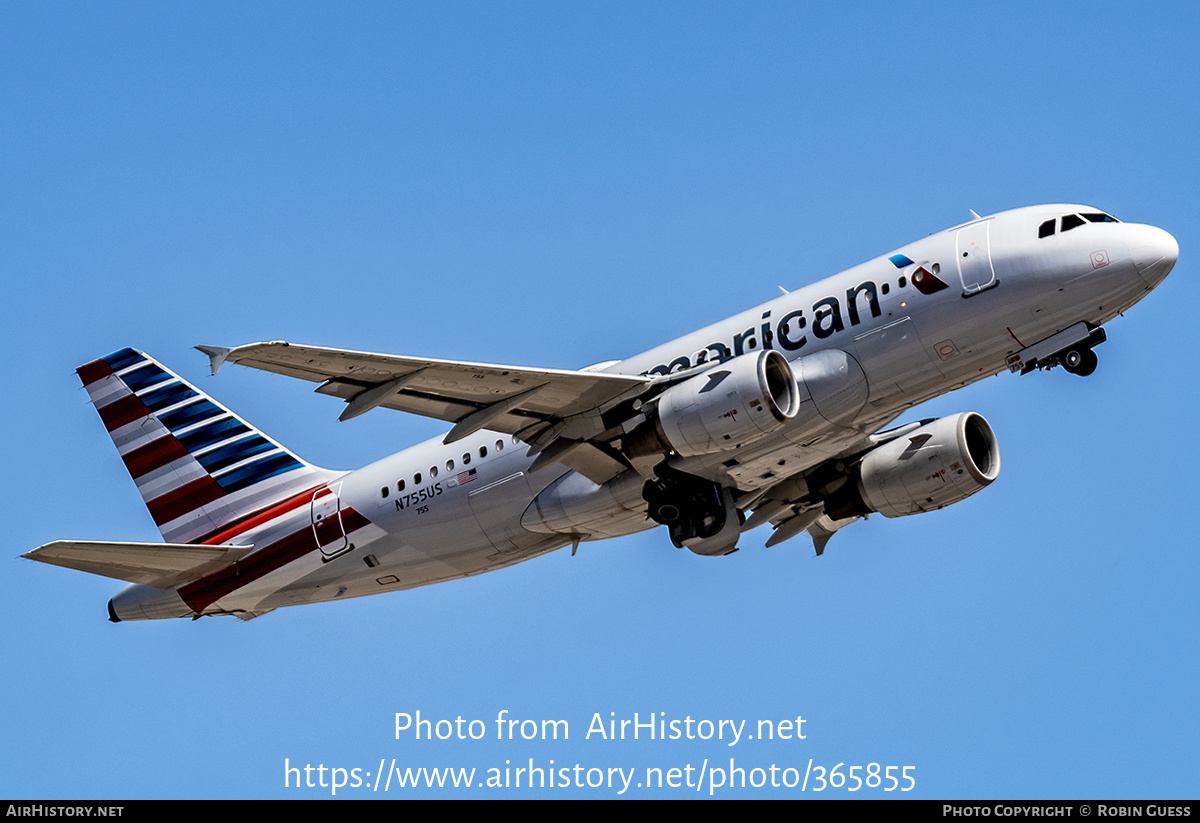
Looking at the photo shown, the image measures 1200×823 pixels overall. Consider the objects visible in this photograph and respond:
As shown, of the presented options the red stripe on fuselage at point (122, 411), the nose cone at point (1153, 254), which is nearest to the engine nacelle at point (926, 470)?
the nose cone at point (1153, 254)

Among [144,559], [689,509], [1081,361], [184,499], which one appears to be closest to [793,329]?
[689,509]

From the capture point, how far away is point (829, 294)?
3033cm

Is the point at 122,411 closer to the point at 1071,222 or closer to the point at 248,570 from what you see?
the point at 248,570

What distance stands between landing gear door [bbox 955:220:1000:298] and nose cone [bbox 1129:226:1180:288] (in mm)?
Answer: 2689

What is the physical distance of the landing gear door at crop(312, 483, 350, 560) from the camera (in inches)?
1361

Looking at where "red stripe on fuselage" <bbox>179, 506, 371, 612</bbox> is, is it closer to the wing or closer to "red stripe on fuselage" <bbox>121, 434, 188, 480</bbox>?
"red stripe on fuselage" <bbox>121, 434, 188, 480</bbox>

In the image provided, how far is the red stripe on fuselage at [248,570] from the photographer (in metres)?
35.1

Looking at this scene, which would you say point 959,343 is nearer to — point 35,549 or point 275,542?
point 275,542

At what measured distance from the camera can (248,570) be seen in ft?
116

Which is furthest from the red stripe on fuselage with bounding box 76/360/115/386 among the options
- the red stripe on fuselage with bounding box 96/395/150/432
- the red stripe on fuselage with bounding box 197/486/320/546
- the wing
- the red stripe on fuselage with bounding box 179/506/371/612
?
the wing

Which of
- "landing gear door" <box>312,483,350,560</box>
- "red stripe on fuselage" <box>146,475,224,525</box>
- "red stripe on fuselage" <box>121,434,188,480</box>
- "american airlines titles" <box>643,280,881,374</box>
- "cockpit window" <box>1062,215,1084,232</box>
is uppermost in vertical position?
"cockpit window" <box>1062,215,1084,232</box>

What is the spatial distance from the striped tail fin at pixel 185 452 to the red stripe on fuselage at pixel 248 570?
5.62ft

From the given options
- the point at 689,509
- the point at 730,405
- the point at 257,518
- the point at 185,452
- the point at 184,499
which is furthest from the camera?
the point at 185,452

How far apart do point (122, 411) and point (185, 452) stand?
2.28m
